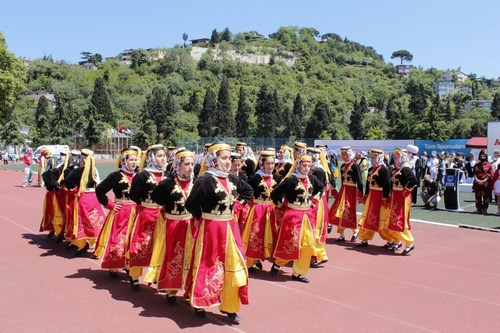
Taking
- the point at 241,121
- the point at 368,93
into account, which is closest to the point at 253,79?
the point at 368,93

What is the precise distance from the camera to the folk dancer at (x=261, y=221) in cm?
751

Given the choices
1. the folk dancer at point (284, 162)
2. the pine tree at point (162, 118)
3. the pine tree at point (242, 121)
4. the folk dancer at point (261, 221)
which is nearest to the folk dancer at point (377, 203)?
the folk dancer at point (284, 162)

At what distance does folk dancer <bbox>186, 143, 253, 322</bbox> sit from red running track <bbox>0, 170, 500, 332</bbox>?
30 cm

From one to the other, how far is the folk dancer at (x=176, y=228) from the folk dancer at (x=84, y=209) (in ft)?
9.79

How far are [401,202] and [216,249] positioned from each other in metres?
5.06

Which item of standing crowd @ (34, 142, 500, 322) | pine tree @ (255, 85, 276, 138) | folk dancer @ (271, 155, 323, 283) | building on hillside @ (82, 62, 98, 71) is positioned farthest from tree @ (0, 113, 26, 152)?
building on hillside @ (82, 62, 98, 71)

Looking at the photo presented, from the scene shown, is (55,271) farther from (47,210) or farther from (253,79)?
(253,79)

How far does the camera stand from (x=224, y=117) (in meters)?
88.0

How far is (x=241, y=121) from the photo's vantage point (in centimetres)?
8969

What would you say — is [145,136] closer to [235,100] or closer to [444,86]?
[235,100]

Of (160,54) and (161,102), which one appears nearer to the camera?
(161,102)

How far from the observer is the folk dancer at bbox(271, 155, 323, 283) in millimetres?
6973

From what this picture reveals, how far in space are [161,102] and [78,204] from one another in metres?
76.4

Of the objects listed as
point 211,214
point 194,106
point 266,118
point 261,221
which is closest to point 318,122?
point 266,118
